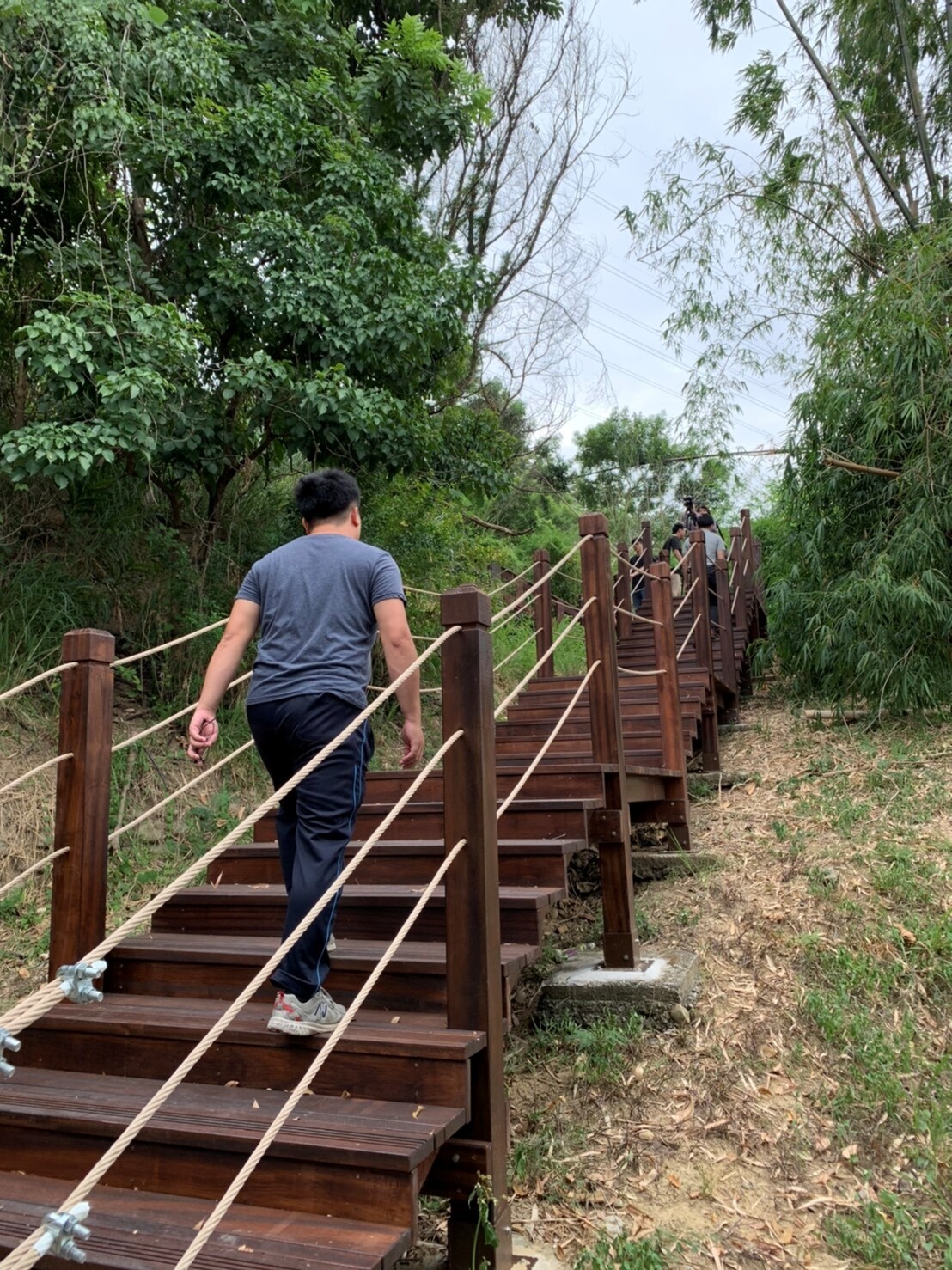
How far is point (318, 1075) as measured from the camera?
7.64 ft

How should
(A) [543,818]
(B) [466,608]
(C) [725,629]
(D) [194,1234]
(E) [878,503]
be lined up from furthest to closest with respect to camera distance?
(C) [725,629]
(E) [878,503]
(A) [543,818]
(B) [466,608]
(D) [194,1234]

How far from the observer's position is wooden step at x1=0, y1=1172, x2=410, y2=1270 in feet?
5.73

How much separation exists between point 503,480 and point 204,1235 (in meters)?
7.07

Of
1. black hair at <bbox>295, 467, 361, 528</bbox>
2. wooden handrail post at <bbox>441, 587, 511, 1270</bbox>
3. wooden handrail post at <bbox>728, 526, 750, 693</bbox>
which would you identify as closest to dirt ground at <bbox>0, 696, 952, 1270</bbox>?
wooden handrail post at <bbox>441, 587, 511, 1270</bbox>

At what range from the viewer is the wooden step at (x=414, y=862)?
3.22 m

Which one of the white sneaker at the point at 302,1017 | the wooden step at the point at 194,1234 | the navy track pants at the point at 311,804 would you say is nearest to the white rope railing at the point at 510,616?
the navy track pants at the point at 311,804

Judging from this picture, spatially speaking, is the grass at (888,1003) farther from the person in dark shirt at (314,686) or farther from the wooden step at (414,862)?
the person in dark shirt at (314,686)

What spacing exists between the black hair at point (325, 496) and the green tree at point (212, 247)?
256 centimetres

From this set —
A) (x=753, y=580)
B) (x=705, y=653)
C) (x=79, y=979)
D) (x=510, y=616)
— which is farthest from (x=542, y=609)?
(x=79, y=979)

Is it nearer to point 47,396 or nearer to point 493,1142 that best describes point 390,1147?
point 493,1142

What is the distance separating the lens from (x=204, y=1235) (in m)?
1.52

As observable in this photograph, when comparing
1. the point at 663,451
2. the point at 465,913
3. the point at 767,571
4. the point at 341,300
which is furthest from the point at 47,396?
the point at 663,451

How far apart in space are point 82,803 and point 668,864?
10.7 ft

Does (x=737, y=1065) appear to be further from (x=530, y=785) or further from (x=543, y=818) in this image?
(x=530, y=785)
